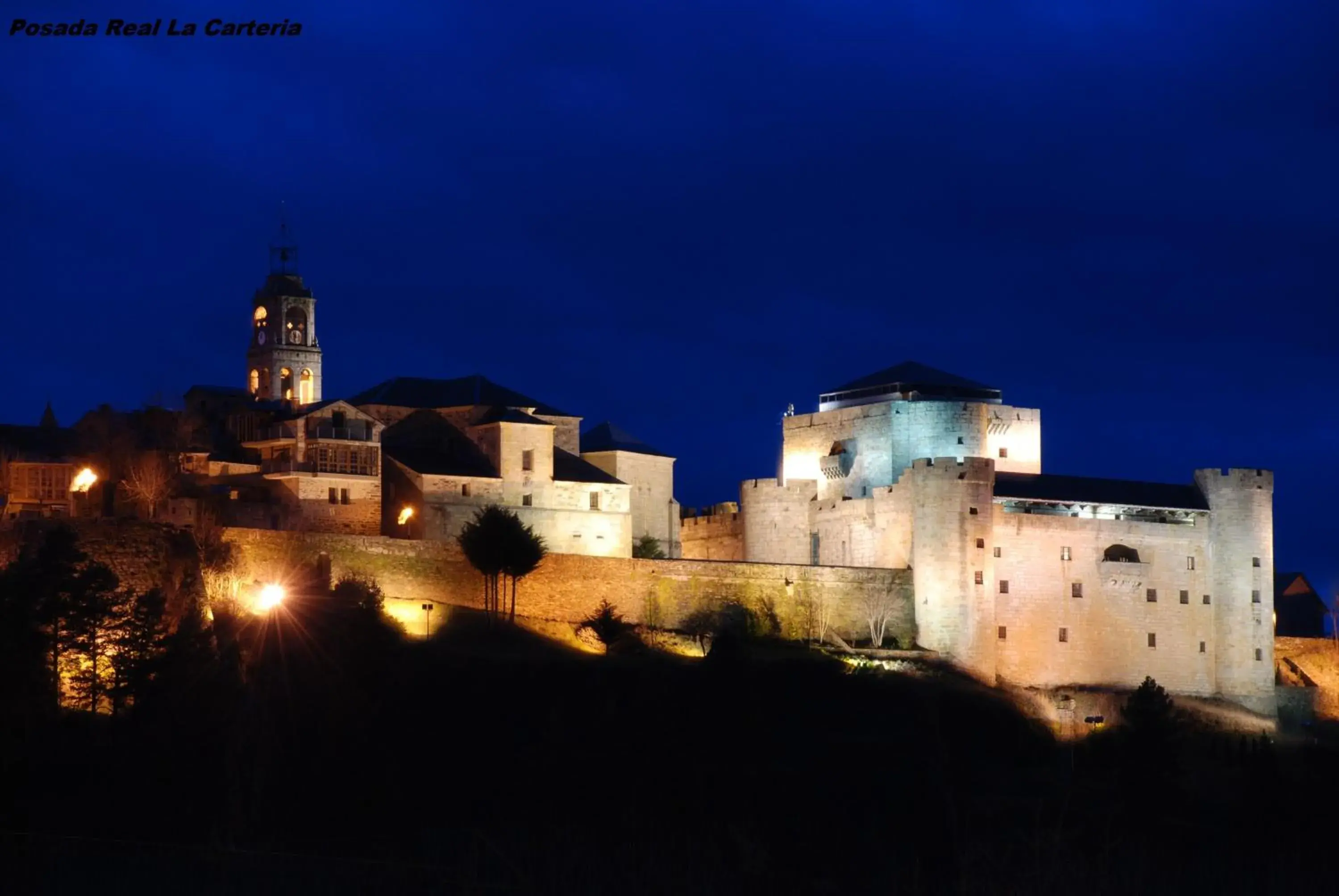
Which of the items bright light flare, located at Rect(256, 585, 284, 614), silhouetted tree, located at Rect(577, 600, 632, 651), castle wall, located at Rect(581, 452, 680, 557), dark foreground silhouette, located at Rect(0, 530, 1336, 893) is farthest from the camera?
castle wall, located at Rect(581, 452, 680, 557)

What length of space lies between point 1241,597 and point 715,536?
1628 centimetres

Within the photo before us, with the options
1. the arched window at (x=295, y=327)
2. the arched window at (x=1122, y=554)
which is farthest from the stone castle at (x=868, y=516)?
the arched window at (x=295, y=327)

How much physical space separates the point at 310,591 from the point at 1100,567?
20860 millimetres

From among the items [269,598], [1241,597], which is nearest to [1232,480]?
[1241,597]

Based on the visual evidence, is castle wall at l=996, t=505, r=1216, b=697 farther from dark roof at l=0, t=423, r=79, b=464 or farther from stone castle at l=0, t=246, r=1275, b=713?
dark roof at l=0, t=423, r=79, b=464

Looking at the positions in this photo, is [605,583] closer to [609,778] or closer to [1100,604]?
[609,778]

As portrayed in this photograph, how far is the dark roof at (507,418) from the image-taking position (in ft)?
223

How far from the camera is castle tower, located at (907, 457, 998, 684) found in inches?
2446

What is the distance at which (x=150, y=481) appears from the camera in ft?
200

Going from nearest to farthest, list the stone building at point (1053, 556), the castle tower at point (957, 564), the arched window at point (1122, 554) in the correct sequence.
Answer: the castle tower at point (957, 564)
the stone building at point (1053, 556)
the arched window at point (1122, 554)

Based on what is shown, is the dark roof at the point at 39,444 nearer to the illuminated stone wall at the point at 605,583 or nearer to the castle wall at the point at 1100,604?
the illuminated stone wall at the point at 605,583

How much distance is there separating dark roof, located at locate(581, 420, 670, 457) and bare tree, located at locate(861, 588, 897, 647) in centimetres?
1369

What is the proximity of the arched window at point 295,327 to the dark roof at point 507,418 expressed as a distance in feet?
47.8

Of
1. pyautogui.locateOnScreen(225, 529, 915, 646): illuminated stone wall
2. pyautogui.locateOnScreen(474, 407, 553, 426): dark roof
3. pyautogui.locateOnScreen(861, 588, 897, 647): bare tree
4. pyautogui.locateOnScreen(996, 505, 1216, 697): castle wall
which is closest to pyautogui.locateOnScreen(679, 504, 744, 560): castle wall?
pyautogui.locateOnScreen(474, 407, 553, 426): dark roof
